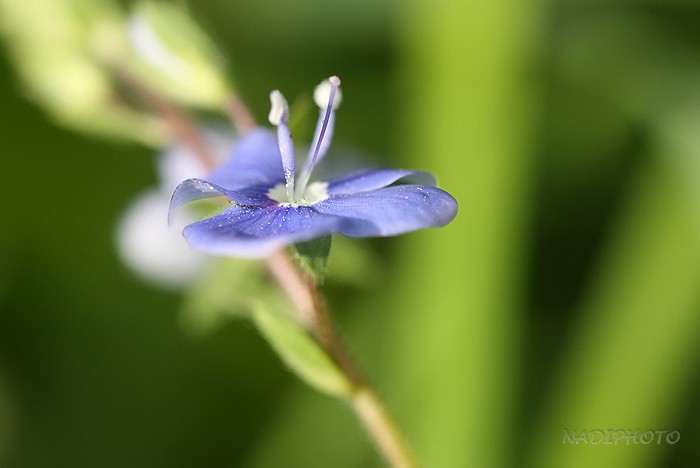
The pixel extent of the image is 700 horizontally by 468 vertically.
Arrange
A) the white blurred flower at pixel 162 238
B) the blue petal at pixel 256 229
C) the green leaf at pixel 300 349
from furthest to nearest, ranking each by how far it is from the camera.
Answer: the white blurred flower at pixel 162 238
the green leaf at pixel 300 349
the blue petal at pixel 256 229

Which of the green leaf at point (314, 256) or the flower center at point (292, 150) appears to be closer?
the green leaf at point (314, 256)

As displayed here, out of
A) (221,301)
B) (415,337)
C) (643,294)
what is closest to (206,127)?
(221,301)

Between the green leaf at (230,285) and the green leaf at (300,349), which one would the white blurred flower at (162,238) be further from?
the green leaf at (300,349)

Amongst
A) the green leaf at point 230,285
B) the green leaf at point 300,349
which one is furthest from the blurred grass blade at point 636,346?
the green leaf at point 300,349

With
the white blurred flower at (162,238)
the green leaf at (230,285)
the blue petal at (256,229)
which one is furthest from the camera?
the white blurred flower at (162,238)

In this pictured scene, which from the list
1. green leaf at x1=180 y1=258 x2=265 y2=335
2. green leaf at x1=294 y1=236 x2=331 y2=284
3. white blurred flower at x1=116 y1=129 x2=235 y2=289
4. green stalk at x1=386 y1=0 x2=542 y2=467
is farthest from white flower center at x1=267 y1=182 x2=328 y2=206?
green stalk at x1=386 y1=0 x2=542 y2=467

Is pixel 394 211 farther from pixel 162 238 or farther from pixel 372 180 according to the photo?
pixel 162 238

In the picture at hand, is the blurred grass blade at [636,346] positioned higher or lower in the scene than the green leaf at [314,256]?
lower
